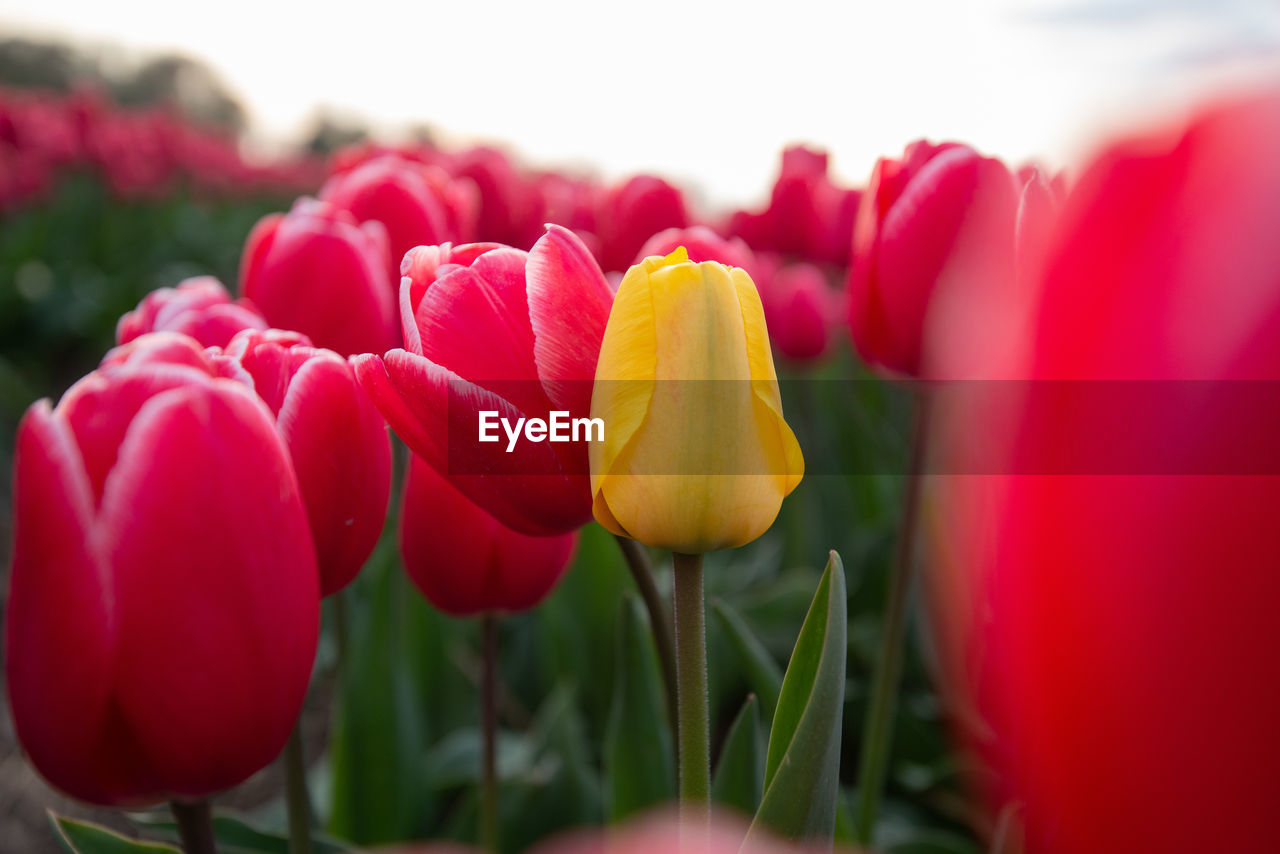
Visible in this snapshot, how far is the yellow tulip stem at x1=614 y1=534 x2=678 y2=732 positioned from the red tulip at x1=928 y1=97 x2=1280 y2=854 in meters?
0.25

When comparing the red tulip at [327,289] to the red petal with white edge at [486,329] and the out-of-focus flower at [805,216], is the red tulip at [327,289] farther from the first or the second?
the out-of-focus flower at [805,216]

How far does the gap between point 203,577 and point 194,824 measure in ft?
0.44

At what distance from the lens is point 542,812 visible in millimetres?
1029

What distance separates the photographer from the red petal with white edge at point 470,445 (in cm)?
40

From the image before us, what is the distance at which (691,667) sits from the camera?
393 mm

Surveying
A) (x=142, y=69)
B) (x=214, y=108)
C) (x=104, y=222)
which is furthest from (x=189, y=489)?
(x=142, y=69)

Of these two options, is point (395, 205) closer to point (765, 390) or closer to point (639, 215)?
point (639, 215)

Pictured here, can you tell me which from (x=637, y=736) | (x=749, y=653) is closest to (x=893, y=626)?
(x=749, y=653)

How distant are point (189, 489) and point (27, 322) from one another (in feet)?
13.2

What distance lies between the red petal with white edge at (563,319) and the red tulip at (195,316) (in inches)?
9.7

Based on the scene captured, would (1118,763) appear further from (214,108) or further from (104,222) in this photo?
(214,108)

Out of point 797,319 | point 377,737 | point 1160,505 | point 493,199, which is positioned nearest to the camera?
point 1160,505

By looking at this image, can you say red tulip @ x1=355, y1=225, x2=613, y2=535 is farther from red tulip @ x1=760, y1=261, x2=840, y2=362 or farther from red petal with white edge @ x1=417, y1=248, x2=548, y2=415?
red tulip @ x1=760, y1=261, x2=840, y2=362

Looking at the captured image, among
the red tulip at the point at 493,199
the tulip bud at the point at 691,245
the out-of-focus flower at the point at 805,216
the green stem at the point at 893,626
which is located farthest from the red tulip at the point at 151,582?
the out-of-focus flower at the point at 805,216
